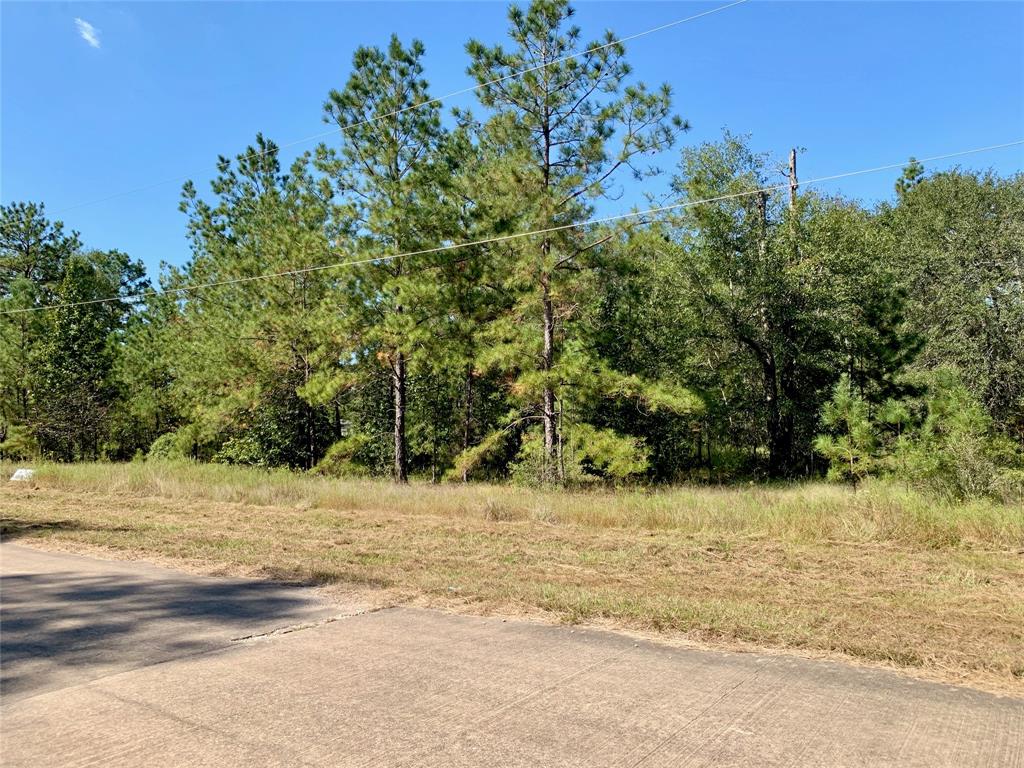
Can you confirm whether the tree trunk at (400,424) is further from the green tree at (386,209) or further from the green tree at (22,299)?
the green tree at (22,299)

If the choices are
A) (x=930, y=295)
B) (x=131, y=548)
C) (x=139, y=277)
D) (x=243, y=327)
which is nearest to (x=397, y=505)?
(x=131, y=548)

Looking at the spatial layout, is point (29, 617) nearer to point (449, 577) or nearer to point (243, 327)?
point (449, 577)

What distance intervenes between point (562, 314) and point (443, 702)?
15.4 metres

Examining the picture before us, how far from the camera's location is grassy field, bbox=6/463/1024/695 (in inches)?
224

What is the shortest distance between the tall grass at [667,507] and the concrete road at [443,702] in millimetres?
6505

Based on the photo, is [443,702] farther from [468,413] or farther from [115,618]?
[468,413]

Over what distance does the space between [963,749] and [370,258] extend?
20.0 meters

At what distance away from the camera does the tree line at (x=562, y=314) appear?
59.9ft

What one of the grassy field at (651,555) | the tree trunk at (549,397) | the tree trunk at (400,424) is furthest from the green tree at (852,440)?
the tree trunk at (400,424)

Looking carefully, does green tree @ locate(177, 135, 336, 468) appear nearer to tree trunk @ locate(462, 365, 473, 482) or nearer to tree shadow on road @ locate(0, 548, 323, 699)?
tree trunk @ locate(462, 365, 473, 482)

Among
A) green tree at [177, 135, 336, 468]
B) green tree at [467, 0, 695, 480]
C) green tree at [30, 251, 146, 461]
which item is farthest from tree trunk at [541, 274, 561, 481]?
green tree at [30, 251, 146, 461]

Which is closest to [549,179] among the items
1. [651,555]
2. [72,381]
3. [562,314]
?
[562,314]

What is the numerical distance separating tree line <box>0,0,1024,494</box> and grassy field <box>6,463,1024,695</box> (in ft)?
12.7

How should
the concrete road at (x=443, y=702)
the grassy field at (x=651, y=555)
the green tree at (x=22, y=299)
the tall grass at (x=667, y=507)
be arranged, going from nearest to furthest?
A: the concrete road at (x=443, y=702) < the grassy field at (x=651, y=555) < the tall grass at (x=667, y=507) < the green tree at (x=22, y=299)
